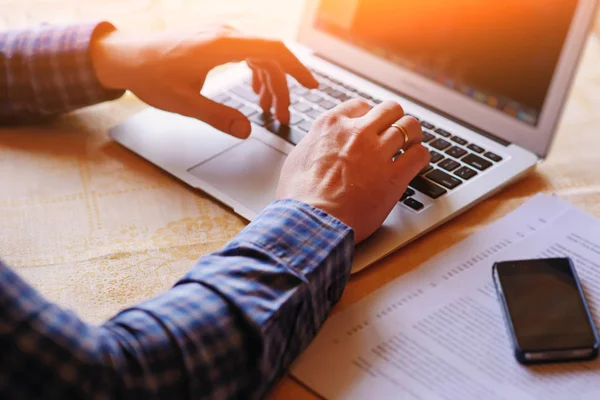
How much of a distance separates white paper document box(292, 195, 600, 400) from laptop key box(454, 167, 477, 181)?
0.08 meters

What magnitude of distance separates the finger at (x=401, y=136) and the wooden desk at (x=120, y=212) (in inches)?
4.0

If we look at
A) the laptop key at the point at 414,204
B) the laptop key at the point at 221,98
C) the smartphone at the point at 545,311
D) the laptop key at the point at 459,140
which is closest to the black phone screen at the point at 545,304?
the smartphone at the point at 545,311

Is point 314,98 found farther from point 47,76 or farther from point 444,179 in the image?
point 47,76

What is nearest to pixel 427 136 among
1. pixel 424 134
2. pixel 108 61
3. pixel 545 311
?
pixel 424 134

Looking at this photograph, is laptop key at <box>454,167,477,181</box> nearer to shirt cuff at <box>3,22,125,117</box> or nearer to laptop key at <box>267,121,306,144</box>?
laptop key at <box>267,121,306,144</box>

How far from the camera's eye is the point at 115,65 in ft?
3.03

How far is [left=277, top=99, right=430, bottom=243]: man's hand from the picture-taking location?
708mm

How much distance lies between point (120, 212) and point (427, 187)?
34cm

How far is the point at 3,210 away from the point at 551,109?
2.08ft

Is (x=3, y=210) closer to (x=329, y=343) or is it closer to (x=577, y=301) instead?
(x=329, y=343)

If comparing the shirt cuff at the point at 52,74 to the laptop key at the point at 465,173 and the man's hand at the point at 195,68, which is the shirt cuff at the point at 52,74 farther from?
the laptop key at the point at 465,173

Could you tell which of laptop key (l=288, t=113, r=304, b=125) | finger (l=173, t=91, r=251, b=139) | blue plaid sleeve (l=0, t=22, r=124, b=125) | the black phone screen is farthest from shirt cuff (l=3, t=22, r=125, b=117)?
the black phone screen

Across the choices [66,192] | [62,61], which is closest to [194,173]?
[66,192]

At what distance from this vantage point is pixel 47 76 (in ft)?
3.08
